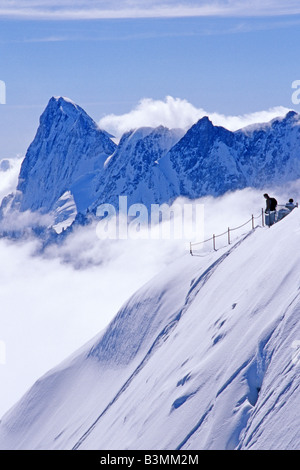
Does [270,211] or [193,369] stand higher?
[270,211]

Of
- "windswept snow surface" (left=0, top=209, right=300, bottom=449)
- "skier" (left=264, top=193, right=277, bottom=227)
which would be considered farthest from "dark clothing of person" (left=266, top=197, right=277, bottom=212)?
"windswept snow surface" (left=0, top=209, right=300, bottom=449)

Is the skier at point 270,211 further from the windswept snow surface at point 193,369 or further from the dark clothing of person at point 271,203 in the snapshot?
the windswept snow surface at point 193,369

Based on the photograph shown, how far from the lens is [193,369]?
123 ft

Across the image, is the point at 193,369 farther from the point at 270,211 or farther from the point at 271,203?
the point at 270,211

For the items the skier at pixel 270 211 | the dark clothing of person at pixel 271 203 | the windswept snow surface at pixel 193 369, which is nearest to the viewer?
the windswept snow surface at pixel 193 369

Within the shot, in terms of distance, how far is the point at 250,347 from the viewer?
34375 mm

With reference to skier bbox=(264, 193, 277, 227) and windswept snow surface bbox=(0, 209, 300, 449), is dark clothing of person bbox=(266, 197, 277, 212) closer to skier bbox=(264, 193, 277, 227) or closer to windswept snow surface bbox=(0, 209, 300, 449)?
skier bbox=(264, 193, 277, 227)

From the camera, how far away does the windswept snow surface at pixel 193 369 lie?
31625 mm

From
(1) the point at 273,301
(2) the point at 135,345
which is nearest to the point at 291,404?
(1) the point at 273,301
